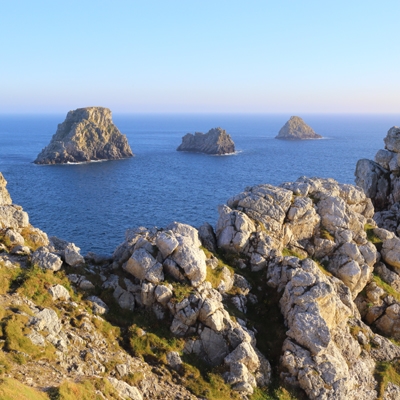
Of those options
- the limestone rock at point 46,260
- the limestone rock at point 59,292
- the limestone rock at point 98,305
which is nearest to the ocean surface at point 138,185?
the limestone rock at point 46,260

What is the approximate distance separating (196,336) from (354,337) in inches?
496

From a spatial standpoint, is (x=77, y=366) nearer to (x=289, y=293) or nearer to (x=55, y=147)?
(x=289, y=293)

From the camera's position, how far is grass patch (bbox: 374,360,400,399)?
88.7 ft

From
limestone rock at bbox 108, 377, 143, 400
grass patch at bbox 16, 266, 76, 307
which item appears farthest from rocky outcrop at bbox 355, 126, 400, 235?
limestone rock at bbox 108, 377, 143, 400

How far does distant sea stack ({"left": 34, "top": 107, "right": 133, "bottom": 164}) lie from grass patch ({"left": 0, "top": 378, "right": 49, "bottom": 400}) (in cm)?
15916

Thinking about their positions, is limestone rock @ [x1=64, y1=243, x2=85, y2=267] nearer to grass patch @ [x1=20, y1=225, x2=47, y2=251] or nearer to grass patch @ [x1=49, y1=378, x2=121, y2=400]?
grass patch @ [x1=20, y1=225, x2=47, y2=251]

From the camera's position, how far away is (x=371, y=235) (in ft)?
134

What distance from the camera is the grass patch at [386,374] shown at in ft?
88.7

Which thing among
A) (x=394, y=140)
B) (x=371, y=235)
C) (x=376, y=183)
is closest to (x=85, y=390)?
(x=371, y=235)

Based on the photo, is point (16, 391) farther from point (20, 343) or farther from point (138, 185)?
point (138, 185)

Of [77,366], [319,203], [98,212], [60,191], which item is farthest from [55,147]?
[77,366]

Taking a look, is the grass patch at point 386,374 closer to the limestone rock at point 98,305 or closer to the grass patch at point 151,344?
the grass patch at point 151,344

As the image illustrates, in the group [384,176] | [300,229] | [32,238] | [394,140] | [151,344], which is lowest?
[151,344]

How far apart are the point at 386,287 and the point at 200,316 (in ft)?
63.9
